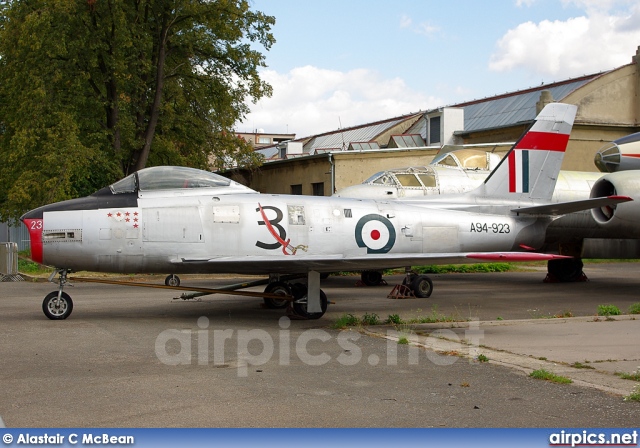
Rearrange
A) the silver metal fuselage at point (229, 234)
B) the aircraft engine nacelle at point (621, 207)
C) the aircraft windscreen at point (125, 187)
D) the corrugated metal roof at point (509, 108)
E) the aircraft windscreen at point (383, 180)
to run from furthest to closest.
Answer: the corrugated metal roof at point (509, 108), the aircraft windscreen at point (383, 180), the aircraft engine nacelle at point (621, 207), the aircraft windscreen at point (125, 187), the silver metal fuselage at point (229, 234)

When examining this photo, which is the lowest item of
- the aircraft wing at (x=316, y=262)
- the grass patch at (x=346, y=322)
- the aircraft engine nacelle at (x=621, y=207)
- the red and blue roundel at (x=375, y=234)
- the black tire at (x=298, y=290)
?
the grass patch at (x=346, y=322)

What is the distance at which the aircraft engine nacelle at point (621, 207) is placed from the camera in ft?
49.5

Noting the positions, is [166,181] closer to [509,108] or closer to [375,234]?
[375,234]

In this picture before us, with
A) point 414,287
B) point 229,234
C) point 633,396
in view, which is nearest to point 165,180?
point 229,234

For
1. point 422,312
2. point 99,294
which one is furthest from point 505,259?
point 99,294

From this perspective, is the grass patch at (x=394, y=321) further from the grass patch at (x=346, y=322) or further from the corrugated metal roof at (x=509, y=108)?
the corrugated metal roof at (x=509, y=108)

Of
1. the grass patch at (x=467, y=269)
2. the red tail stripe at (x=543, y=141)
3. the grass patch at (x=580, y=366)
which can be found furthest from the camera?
the grass patch at (x=467, y=269)

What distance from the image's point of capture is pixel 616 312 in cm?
1205

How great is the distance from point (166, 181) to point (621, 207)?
371 inches

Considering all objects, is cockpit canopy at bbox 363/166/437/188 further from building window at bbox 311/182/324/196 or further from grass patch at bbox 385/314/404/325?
building window at bbox 311/182/324/196

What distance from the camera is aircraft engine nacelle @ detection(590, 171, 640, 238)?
15.1 metres

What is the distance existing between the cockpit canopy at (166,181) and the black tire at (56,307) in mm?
1886
